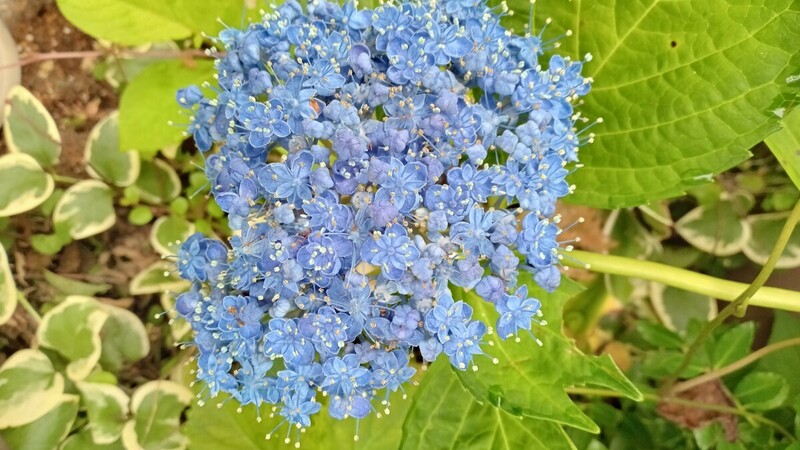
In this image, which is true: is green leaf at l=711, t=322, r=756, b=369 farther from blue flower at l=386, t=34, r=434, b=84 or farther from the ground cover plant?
blue flower at l=386, t=34, r=434, b=84

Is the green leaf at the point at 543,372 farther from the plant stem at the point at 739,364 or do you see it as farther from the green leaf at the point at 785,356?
the green leaf at the point at 785,356

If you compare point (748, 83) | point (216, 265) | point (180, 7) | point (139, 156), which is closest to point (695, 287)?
point (748, 83)

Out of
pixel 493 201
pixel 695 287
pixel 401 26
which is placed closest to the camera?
pixel 401 26

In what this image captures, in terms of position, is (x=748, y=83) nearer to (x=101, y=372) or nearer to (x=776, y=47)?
(x=776, y=47)

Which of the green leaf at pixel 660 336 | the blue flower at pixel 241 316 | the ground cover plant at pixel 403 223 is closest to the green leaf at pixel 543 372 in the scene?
the ground cover plant at pixel 403 223

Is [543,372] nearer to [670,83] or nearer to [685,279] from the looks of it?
[685,279]

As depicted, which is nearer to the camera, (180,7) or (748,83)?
(748,83)

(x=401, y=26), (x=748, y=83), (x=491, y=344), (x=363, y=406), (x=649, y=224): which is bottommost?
(x=363, y=406)
